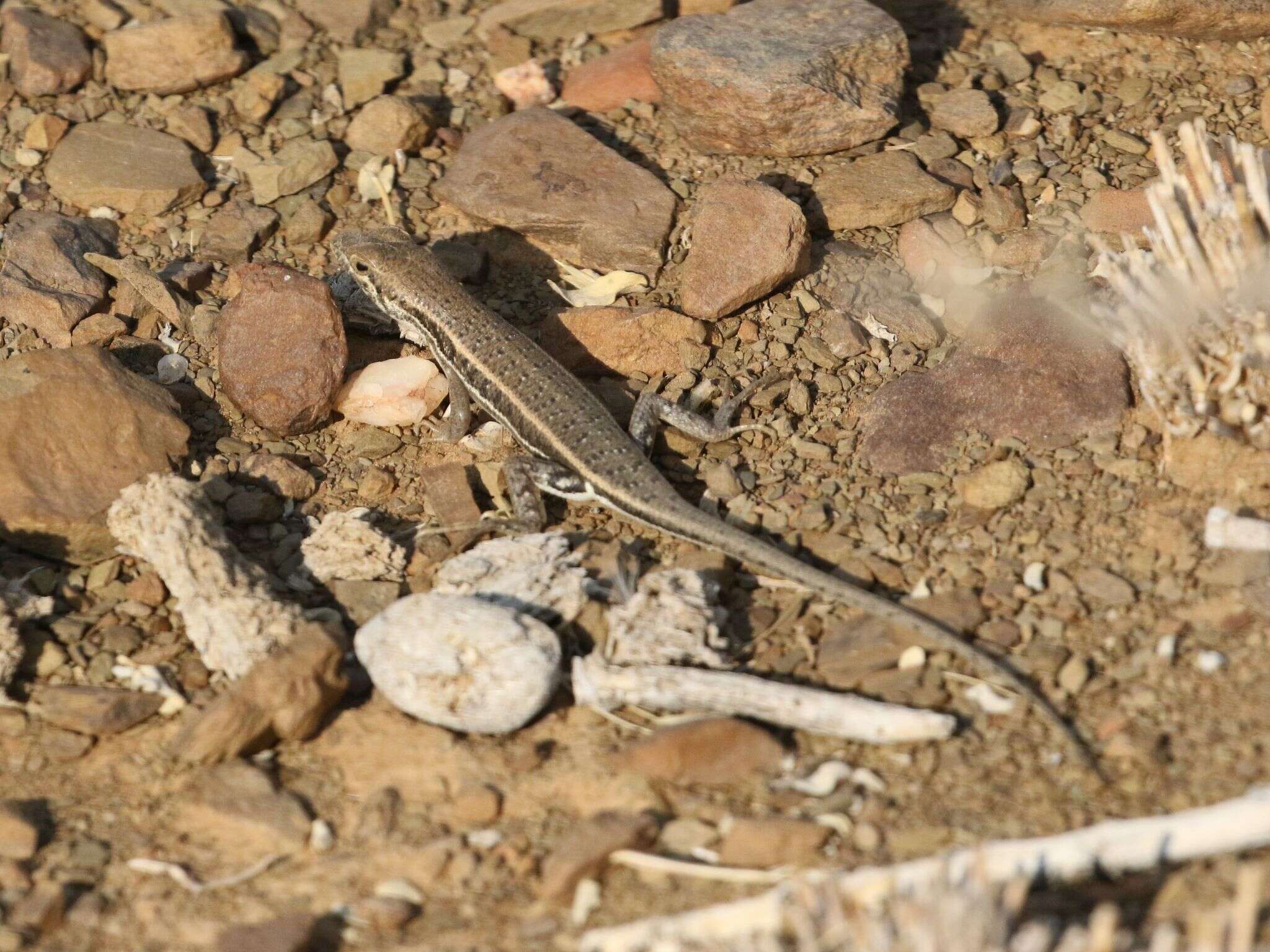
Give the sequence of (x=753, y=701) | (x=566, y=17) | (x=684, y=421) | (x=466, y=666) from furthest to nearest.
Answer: (x=566, y=17) → (x=684, y=421) → (x=466, y=666) → (x=753, y=701)

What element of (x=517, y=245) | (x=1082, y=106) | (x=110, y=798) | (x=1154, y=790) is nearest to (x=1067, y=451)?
(x=1154, y=790)

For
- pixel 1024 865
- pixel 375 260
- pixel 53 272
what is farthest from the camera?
pixel 53 272

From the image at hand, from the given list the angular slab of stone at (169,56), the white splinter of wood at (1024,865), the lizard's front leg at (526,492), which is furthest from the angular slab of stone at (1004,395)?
the angular slab of stone at (169,56)

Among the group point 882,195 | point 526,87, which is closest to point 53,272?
point 526,87

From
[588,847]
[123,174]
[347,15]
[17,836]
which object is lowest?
[17,836]

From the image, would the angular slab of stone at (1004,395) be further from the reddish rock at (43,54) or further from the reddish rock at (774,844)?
the reddish rock at (43,54)

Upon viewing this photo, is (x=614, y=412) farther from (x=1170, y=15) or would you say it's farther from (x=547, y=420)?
(x=1170, y=15)
